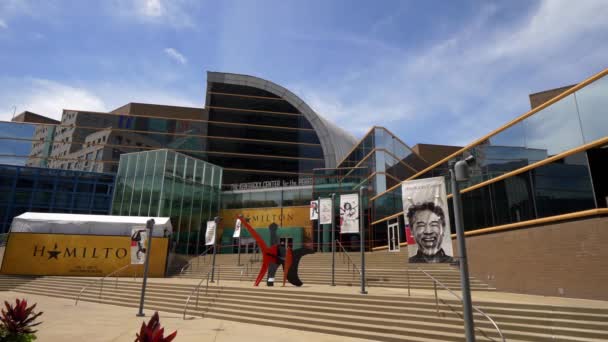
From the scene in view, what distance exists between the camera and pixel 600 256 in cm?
1255

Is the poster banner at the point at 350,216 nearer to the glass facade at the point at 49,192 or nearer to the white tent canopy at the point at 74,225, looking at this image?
the white tent canopy at the point at 74,225

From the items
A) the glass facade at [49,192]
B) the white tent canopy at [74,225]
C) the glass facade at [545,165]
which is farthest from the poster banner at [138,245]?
the glass facade at [49,192]

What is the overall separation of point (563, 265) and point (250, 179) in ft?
173

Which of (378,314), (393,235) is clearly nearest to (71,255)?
(393,235)

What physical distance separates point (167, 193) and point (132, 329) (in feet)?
84.7

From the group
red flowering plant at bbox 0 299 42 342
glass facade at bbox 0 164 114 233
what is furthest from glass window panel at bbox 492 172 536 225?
glass facade at bbox 0 164 114 233

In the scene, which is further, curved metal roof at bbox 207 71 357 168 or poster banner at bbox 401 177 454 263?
curved metal roof at bbox 207 71 357 168

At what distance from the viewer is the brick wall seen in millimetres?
12727

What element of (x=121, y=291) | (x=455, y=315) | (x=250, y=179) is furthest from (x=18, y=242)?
(x=250, y=179)

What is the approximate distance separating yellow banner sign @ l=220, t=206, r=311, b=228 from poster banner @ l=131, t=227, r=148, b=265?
79.8 feet

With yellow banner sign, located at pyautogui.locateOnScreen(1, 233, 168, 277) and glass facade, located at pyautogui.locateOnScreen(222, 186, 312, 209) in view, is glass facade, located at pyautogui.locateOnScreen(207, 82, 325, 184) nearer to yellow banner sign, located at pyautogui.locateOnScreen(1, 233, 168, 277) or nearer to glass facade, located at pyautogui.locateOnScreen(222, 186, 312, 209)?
glass facade, located at pyautogui.locateOnScreen(222, 186, 312, 209)

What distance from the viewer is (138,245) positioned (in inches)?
648

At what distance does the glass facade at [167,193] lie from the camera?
35812 millimetres

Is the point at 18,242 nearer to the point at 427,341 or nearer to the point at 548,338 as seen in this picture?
the point at 427,341
